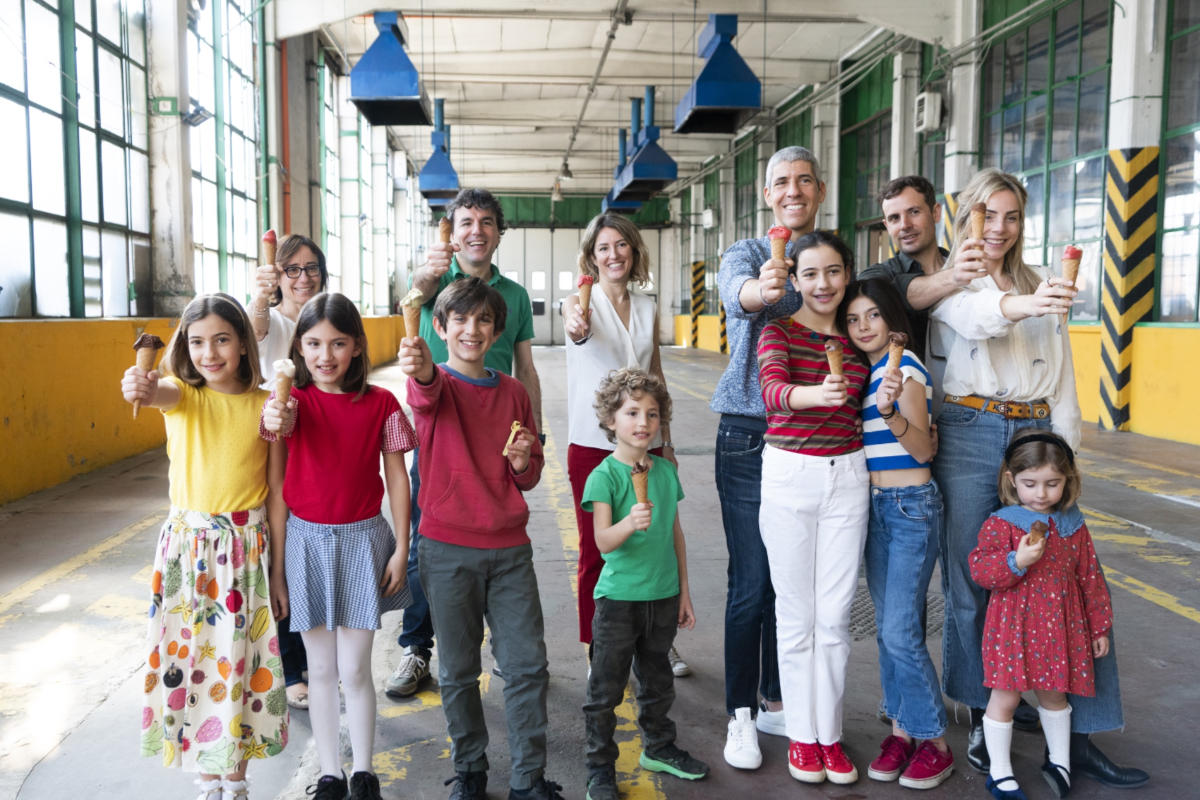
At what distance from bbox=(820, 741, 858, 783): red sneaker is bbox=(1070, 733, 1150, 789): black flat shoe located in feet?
2.28

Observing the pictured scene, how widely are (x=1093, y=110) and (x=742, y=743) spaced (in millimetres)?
10018

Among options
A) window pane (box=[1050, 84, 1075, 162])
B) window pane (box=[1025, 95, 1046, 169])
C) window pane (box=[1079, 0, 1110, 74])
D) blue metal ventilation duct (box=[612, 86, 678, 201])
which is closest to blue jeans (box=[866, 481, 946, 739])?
window pane (box=[1079, 0, 1110, 74])

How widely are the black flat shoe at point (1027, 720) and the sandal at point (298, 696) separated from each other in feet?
8.16

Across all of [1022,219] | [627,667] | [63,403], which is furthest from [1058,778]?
[63,403]

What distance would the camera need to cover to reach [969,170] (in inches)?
488

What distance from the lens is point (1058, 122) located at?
10.9 meters

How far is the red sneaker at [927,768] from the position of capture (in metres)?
2.70

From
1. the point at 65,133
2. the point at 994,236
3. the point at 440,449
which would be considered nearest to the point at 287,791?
the point at 440,449

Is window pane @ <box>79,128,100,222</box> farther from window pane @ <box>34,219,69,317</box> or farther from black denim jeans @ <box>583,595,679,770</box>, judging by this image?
black denim jeans @ <box>583,595,679,770</box>

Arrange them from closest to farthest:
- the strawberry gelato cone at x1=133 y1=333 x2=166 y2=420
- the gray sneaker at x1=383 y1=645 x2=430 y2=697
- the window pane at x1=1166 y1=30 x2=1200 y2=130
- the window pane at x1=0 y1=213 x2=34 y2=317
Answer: the strawberry gelato cone at x1=133 y1=333 x2=166 y2=420 < the gray sneaker at x1=383 y1=645 x2=430 y2=697 < the window pane at x1=0 y1=213 x2=34 y2=317 < the window pane at x1=1166 y1=30 x2=1200 y2=130

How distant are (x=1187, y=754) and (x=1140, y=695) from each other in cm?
47

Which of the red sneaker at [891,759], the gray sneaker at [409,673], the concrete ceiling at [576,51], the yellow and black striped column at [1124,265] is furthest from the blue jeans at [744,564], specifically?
the concrete ceiling at [576,51]

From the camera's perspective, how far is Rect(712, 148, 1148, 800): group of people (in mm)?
2621

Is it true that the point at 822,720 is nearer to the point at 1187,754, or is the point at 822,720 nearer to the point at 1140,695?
the point at 1187,754
